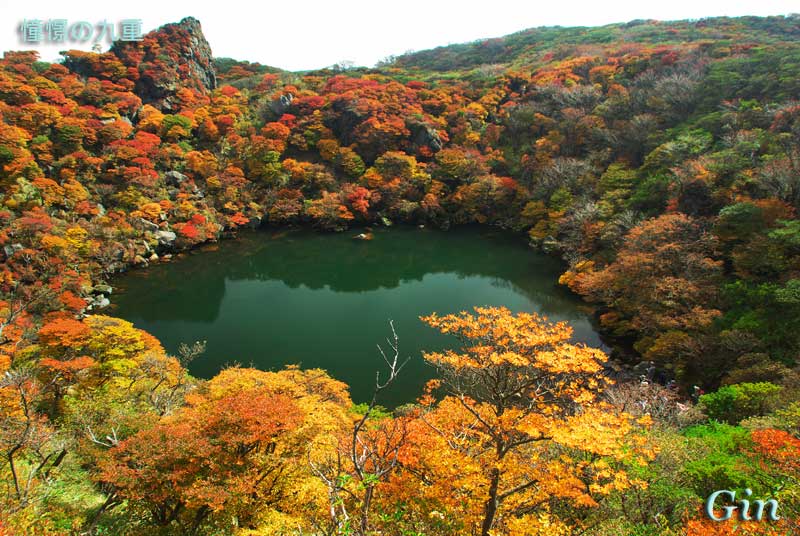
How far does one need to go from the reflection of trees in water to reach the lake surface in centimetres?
10

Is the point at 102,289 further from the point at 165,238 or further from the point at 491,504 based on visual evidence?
the point at 491,504

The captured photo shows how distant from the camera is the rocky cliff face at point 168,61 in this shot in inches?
1943

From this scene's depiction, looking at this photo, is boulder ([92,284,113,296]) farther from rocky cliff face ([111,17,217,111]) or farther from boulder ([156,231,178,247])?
rocky cliff face ([111,17,217,111])

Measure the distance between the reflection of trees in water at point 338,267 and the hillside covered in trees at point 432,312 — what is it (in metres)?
2.12

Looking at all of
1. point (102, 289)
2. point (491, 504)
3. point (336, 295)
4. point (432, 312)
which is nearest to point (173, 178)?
point (102, 289)

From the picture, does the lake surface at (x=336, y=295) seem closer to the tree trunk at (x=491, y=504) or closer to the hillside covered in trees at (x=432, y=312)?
the hillside covered in trees at (x=432, y=312)

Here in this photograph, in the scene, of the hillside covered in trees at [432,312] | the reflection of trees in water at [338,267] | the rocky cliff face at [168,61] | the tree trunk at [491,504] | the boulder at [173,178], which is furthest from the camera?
the rocky cliff face at [168,61]

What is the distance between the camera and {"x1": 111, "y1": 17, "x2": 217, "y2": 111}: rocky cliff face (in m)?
49.3

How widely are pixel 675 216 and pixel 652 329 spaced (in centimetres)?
712

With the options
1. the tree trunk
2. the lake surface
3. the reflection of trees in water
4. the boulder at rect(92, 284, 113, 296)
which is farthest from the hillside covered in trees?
the reflection of trees in water

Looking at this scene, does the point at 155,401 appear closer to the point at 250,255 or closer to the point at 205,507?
the point at 205,507

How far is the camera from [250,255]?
123 feet

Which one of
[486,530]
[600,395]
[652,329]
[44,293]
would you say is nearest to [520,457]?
[486,530]

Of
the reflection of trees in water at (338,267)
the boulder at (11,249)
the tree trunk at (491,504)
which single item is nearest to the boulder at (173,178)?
the reflection of trees in water at (338,267)
